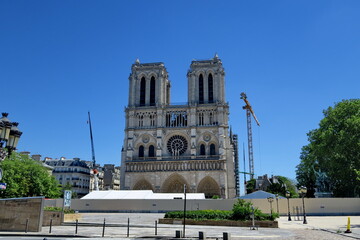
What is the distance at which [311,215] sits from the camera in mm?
35469

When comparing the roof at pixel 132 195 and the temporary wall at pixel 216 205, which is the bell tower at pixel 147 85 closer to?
the roof at pixel 132 195

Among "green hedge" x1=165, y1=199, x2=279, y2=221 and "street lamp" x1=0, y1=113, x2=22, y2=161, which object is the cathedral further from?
"street lamp" x1=0, y1=113, x2=22, y2=161

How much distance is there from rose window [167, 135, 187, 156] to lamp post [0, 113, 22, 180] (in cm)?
5198

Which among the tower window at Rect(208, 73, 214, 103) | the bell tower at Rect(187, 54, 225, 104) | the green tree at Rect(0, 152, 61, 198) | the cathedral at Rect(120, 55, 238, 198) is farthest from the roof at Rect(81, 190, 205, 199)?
the tower window at Rect(208, 73, 214, 103)

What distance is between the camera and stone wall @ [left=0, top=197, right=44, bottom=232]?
682 inches

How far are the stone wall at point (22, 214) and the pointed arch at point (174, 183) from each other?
139 feet

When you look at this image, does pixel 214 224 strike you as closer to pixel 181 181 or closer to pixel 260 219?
pixel 260 219

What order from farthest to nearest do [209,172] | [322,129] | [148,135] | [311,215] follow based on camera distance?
1. [148,135]
2. [209,172]
3. [322,129]
4. [311,215]

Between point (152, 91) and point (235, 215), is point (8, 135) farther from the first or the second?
point (152, 91)

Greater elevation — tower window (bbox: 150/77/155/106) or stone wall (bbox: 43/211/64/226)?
tower window (bbox: 150/77/155/106)

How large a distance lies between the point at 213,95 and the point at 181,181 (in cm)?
1776

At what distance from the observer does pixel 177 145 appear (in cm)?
6228

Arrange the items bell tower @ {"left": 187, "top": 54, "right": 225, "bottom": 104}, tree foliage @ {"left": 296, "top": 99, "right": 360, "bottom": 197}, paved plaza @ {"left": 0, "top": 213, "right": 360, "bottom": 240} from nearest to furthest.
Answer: paved plaza @ {"left": 0, "top": 213, "right": 360, "bottom": 240} < tree foliage @ {"left": 296, "top": 99, "right": 360, "bottom": 197} < bell tower @ {"left": 187, "top": 54, "right": 225, "bottom": 104}

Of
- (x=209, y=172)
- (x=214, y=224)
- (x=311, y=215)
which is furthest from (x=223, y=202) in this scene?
Result: (x=209, y=172)
